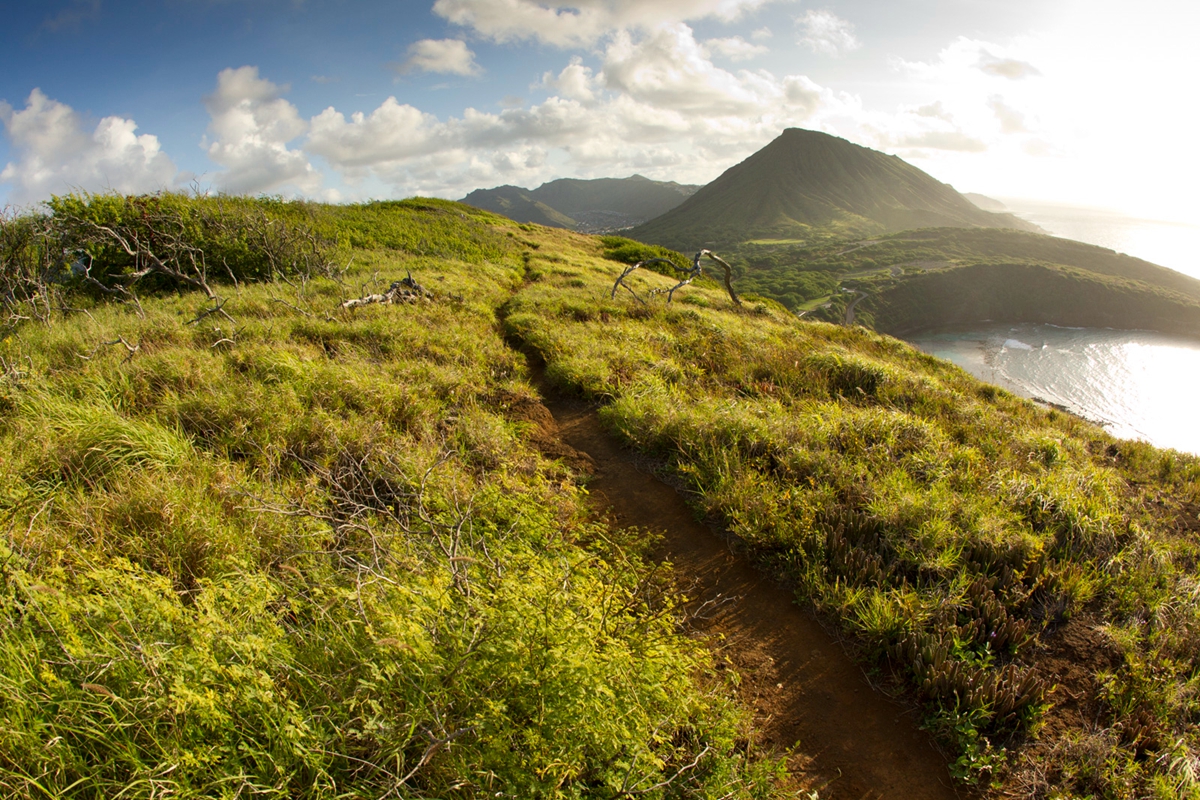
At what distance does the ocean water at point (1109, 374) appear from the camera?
21969mm

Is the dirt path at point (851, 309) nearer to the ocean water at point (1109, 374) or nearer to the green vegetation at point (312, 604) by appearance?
the ocean water at point (1109, 374)

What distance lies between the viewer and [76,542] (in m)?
3.27

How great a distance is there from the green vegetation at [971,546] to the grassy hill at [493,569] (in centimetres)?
3

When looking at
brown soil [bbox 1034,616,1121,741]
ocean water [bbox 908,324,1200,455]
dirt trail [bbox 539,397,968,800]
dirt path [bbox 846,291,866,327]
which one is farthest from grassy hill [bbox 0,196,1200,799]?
dirt path [bbox 846,291,866,327]

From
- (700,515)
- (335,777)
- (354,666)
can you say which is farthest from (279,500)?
(700,515)

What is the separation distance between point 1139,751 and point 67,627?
574 cm

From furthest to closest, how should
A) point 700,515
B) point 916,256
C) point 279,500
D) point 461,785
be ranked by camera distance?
point 916,256 < point 700,515 < point 279,500 < point 461,785

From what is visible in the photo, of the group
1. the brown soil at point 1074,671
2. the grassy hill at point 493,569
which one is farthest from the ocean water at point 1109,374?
the brown soil at point 1074,671

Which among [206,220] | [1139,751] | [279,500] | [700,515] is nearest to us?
[1139,751]

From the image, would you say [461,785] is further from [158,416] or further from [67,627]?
[158,416]

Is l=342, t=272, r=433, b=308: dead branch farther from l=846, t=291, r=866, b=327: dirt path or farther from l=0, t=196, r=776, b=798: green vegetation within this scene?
l=846, t=291, r=866, b=327: dirt path

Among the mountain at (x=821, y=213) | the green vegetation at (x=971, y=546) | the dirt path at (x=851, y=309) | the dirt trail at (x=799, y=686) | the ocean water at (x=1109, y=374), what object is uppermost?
the mountain at (x=821, y=213)

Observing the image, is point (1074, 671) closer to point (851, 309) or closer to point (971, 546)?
point (971, 546)

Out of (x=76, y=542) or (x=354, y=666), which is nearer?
(x=354, y=666)
